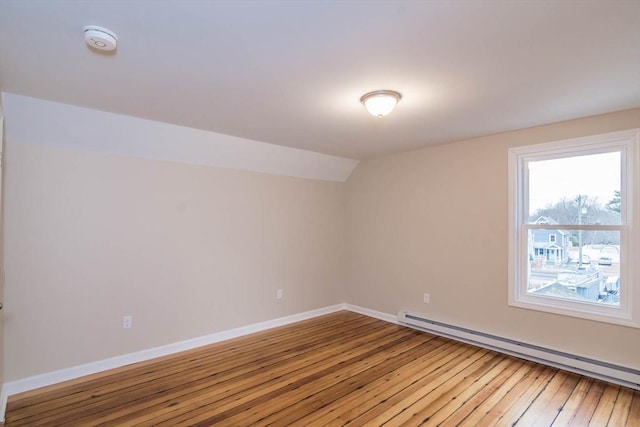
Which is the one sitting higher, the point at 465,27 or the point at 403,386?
the point at 465,27

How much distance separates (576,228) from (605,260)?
36 centimetres

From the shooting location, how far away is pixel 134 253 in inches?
128

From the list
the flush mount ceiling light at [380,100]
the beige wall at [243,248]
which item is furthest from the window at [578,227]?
the flush mount ceiling light at [380,100]

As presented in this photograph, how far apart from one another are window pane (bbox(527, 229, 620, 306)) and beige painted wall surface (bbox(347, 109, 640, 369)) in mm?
252

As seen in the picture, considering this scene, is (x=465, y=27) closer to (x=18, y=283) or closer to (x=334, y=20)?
(x=334, y=20)

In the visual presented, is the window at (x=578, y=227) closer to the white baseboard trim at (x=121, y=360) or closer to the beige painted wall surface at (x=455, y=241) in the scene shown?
the beige painted wall surface at (x=455, y=241)

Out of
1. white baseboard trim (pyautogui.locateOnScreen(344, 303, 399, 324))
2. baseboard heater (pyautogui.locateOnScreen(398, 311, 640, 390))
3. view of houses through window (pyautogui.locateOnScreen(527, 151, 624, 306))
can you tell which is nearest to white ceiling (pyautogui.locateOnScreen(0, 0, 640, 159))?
view of houses through window (pyautogui.locateOnScreen(527, 151, 624, 306))

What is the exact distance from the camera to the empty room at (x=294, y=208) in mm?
1697

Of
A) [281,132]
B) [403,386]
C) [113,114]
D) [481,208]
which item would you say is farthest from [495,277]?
[113,114]

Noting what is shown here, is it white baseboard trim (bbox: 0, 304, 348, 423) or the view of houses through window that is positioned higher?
the view of houses through window

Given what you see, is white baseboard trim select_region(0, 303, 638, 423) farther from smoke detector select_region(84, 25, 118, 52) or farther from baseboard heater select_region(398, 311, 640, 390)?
smoke detector select_region(84, 25, 118, 52)

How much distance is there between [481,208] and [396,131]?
1.35 metres

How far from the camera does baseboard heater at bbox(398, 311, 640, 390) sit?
2762mm

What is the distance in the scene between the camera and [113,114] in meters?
2.85
